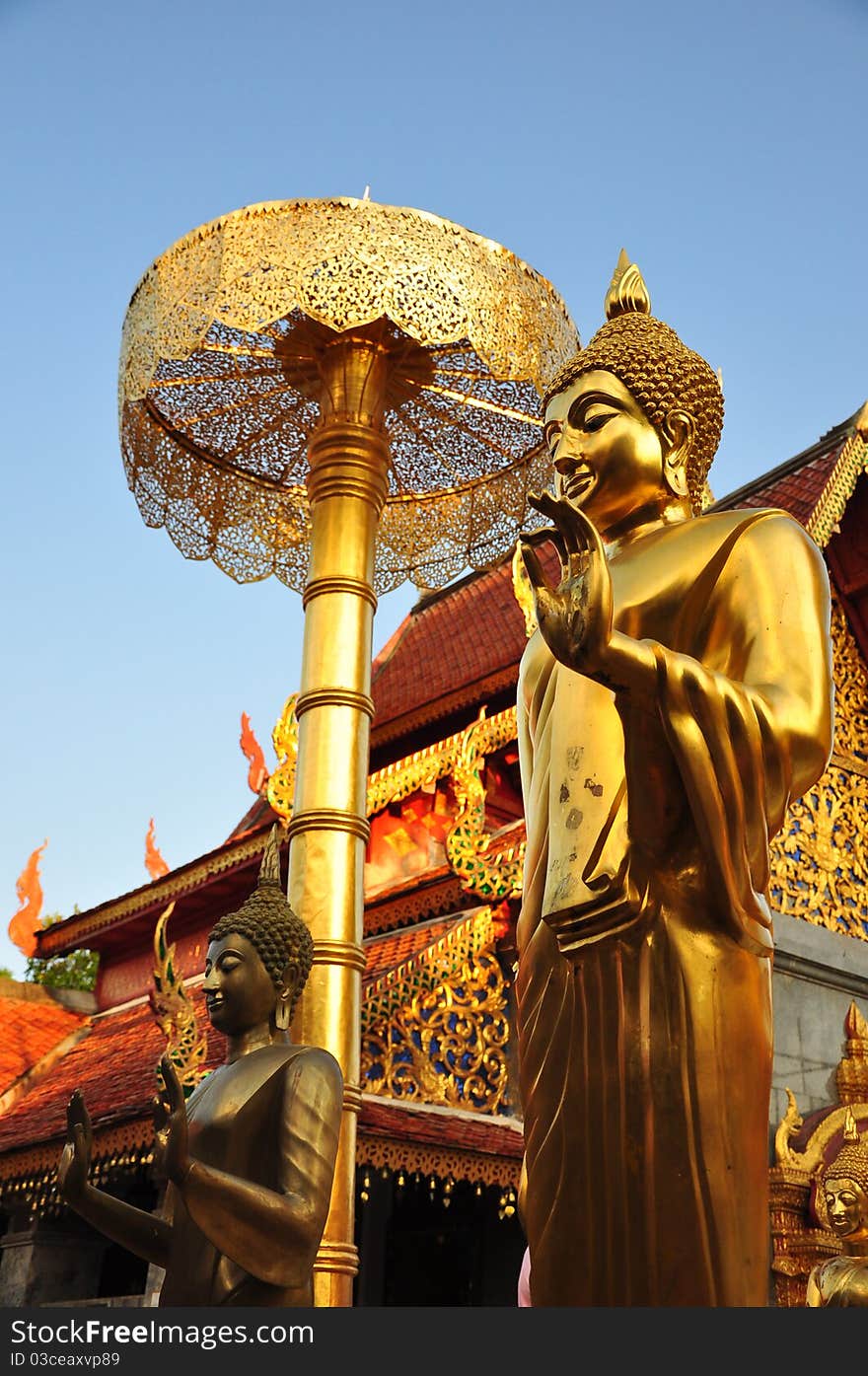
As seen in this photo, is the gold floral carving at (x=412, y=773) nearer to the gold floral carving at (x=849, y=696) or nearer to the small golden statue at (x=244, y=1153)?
the gold floral carving at (x=849, y=696)

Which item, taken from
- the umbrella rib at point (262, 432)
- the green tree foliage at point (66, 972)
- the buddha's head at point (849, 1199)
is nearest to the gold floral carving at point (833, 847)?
the buddha's head at point (849, 1199)

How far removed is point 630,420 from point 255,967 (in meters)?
1.07

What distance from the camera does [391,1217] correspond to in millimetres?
7816

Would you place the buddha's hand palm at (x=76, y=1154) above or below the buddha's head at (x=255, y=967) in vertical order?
below

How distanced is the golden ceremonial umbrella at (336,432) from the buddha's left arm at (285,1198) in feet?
6.06

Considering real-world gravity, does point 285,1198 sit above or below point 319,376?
below

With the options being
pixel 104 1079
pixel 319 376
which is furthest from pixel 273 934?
pixel 104 1079

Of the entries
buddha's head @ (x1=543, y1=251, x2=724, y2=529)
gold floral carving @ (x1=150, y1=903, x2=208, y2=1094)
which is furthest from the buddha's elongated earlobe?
gold floral carving @ (x1=150, y1=903, x2=208, y2=1094)

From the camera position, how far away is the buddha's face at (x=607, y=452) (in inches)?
85.3

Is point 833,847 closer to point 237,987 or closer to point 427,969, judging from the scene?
point 427,969

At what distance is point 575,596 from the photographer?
5.73 ft

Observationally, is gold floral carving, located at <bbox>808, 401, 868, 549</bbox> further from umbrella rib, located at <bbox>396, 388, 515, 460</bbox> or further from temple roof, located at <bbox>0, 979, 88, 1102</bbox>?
temple roof, located at <bbox>0, 979, 88, 1102</bbox>

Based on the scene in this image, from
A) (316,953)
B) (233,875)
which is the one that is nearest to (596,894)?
(316,953)

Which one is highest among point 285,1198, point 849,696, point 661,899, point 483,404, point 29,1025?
point 483,404
